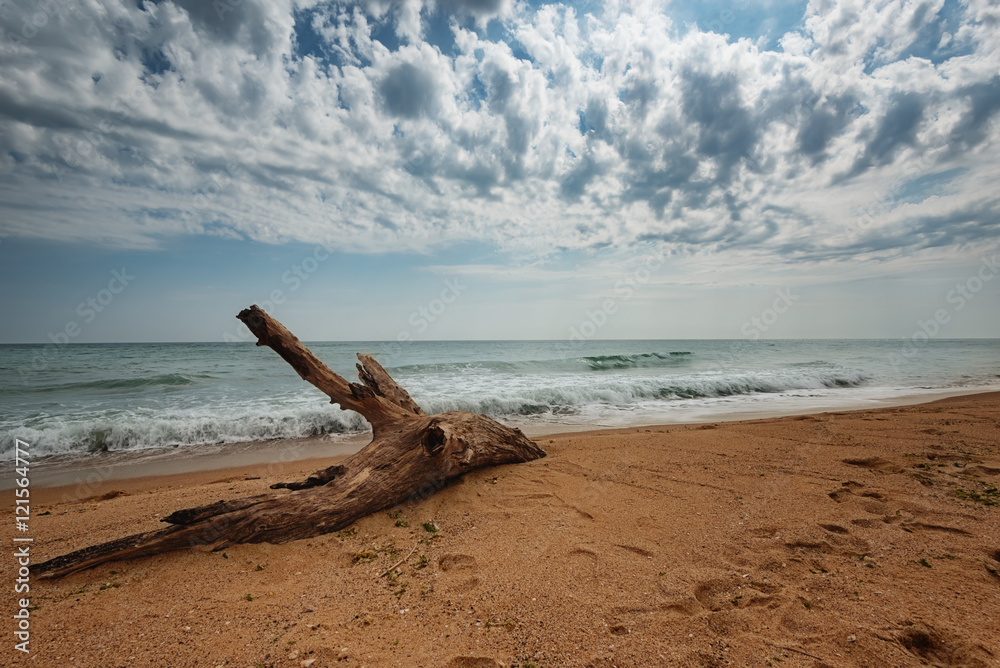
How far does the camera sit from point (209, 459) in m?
7.73

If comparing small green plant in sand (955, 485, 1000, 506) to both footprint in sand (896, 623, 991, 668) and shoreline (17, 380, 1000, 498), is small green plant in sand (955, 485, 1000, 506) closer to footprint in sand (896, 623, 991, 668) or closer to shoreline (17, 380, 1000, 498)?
footprint in sand (896, 623, 991, 668)

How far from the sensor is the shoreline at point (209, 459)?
658 centimetres

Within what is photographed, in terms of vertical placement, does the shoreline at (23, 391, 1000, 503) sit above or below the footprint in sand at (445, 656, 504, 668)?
below

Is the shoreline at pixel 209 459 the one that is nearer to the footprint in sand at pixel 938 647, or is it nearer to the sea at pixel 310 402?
the sea at pixel 310 402

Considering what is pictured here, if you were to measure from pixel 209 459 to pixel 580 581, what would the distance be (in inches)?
298

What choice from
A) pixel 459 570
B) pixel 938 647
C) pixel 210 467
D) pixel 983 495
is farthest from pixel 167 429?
pixel 983 495

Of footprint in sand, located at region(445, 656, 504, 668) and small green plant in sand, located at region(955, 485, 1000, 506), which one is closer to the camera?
footprint in sand, located at region(445, 656, 504, 668)

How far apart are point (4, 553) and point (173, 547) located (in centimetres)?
161

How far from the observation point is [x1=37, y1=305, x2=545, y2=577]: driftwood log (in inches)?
134

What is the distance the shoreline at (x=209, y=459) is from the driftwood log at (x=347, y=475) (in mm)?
2200

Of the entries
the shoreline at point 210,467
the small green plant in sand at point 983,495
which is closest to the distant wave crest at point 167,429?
the shoreline at point 210,467

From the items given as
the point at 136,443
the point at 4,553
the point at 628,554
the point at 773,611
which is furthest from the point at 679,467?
the point at 136,443

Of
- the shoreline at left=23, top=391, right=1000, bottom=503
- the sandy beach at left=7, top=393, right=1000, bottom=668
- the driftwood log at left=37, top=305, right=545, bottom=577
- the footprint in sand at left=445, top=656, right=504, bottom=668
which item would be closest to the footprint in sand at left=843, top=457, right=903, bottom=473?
the sandy beach at left=7, top=393, right=1000, bottom=668

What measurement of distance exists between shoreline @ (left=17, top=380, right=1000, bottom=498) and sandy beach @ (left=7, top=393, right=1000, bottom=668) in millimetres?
1700
